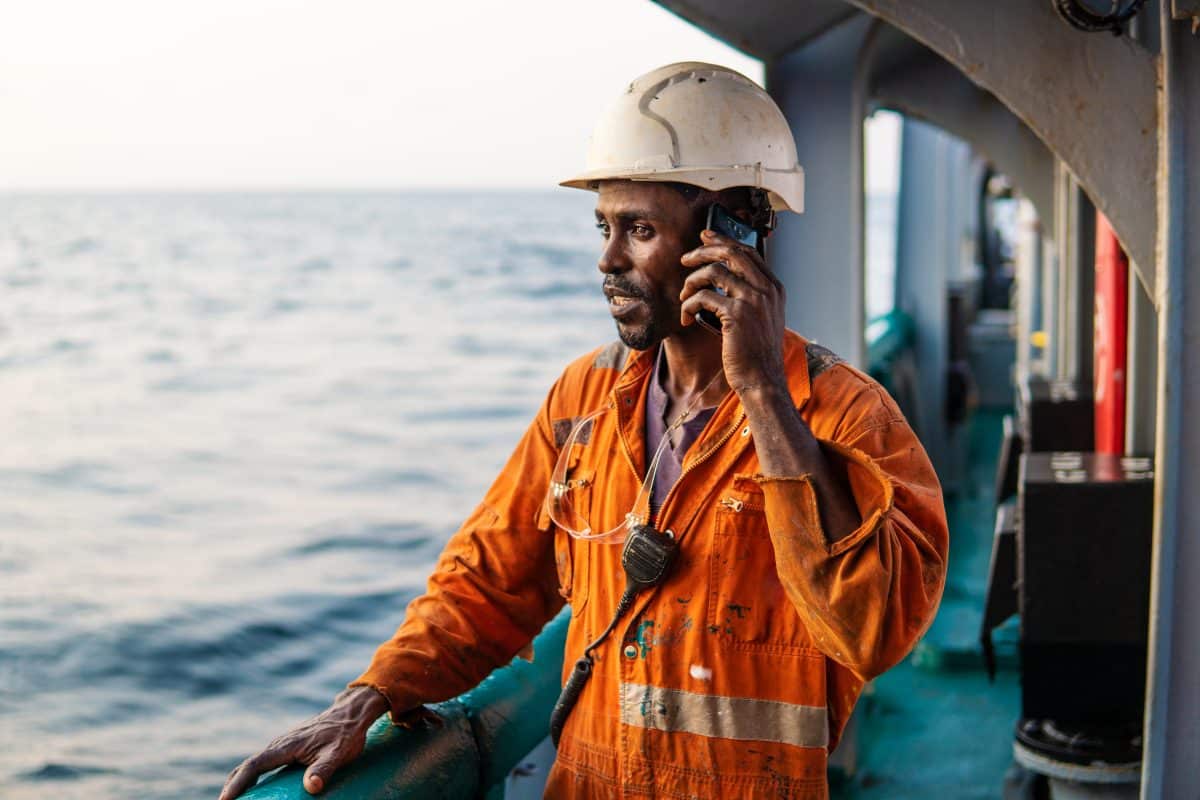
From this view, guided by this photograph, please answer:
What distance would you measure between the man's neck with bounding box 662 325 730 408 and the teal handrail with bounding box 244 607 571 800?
716mm

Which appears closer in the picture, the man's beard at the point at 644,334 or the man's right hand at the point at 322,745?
the man's right hand at the point at 322,745

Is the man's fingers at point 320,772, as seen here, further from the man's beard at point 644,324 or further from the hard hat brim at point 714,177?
the hard hat brim at point 714,177

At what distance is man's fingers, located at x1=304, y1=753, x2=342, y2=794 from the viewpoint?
2.15 meters

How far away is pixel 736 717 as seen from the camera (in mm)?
2219

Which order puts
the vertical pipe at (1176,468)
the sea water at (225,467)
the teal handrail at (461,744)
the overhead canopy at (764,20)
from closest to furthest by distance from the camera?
the teal handrail at (461,744), the vertical pipe at (1176,468), the overhead canopy at (764,20), the sea water at (225,467)

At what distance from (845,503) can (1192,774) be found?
55.7 inches

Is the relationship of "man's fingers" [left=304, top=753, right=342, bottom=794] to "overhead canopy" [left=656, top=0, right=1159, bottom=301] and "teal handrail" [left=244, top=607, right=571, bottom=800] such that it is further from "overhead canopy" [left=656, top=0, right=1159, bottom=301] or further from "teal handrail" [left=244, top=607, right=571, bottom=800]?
"overhead canopy" [left=656, top=0, right=1159, bottom=301]

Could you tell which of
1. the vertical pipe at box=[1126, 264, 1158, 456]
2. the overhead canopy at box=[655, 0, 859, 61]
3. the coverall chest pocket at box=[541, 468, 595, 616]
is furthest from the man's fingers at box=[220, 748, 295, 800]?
the vertical pipe at box=[1126, 264, 1158, 456]

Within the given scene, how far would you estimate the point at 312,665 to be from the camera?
15922 mm

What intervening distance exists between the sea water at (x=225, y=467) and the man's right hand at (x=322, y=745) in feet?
36.0

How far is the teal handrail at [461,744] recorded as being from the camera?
87.6 inches

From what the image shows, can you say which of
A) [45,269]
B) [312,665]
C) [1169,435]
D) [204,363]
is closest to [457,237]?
[45,269]

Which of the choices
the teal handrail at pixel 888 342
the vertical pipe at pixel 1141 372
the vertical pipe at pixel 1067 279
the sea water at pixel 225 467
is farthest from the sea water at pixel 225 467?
the vertical pipe at pixel 1141 372

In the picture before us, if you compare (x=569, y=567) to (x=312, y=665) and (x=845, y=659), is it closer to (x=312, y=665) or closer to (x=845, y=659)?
(x=845, y=659)
